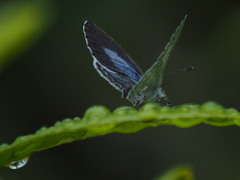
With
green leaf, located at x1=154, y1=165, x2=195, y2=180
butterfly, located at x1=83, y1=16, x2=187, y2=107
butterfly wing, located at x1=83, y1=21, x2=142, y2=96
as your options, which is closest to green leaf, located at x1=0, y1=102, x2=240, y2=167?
green leaf, located at x1=154, y1=165, x2=195, y2=180

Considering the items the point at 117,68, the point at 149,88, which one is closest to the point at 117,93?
the point at 117,68

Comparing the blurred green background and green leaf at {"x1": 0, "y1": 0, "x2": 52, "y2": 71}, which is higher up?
green leaf at {"x1": 0, "y1": 0, "x2": 52, "y2": 71}

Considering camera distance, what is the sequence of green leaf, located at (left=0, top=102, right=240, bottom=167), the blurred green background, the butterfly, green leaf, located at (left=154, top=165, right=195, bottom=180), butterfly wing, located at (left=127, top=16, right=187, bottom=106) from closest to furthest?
green leaf, located at (left=0, top=102, right=240, bottom=167)
green leaf, located at (left=154, top=165, right=195, bottom=180)
butterfly wing, located at (left=127, top=16, right=187, bottom=106)
the butterfly
the blurred green background

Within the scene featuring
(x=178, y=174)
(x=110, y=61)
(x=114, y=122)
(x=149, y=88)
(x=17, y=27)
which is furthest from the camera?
(x=110, y=61)

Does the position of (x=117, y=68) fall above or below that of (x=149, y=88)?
above

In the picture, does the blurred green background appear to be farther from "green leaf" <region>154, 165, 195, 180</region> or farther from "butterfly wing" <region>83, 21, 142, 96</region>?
"green leaf" <region>154, 165, 195, 180</region>

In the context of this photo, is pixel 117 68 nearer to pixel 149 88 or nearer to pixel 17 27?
pixel 149 88

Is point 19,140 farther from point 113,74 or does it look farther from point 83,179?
point 83,179

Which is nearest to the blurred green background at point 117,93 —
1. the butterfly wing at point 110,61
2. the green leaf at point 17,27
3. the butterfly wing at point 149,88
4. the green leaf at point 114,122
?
the butterfly wing at point 110,61
